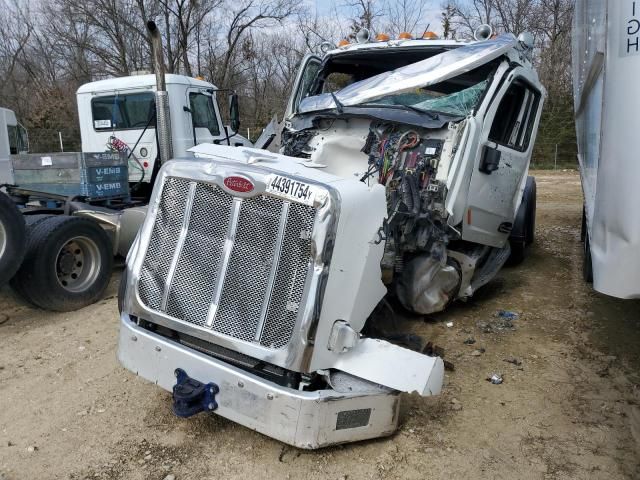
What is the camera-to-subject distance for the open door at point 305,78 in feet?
20.1

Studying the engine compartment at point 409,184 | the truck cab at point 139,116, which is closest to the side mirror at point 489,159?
the engine compartment at point 409,184

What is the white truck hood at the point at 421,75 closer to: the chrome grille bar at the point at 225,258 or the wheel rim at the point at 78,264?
the chrome grille bar at the point at 225,258

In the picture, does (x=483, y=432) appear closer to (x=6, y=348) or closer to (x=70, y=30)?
(x=6, y=348)

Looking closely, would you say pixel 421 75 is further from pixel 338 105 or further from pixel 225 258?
pixel 225 258

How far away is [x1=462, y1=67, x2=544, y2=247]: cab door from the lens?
4922 mm

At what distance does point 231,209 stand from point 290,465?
4.84 ft

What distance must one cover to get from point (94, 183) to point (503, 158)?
16.4ft

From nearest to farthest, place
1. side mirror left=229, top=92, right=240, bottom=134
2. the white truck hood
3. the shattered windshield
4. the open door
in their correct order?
the shattered windshield < the white truck hood < the open door < side mirror left=229, top=92, right=240, bottom=134

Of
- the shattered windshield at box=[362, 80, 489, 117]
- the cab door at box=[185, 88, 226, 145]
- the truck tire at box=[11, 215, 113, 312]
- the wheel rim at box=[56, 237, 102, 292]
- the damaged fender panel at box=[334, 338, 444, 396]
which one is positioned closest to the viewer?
the damaged fender panel at box=[334, 338, 444, 396]

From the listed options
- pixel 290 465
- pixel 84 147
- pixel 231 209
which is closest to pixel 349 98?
pixel 231 209

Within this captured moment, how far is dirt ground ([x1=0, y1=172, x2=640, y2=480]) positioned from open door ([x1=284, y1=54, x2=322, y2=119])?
9.09 ft

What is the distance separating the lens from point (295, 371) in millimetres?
2953

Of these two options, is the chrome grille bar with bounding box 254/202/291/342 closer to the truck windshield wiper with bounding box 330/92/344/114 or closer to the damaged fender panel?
the damaged fender panel

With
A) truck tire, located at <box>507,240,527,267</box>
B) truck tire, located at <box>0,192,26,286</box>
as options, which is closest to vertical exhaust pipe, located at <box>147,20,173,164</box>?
truck tire, located at <box>0,192,26,286</box>
